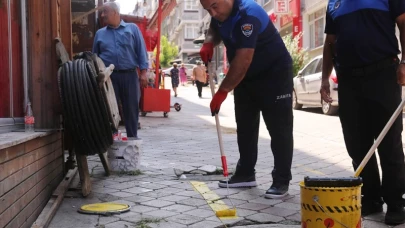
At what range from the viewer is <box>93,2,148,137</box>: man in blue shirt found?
20.4 feet

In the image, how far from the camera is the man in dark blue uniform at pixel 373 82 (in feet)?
11.8

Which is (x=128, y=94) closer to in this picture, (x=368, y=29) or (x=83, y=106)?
(x=83, y=106)

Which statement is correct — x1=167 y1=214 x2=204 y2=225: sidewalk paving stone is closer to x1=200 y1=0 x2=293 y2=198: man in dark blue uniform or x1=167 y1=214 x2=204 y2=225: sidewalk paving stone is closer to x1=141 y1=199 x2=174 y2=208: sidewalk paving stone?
x1=141 y1=199 x2=174 y2=208: sidewalk paving stone

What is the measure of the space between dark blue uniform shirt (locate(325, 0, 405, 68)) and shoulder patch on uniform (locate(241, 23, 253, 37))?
0.67 m

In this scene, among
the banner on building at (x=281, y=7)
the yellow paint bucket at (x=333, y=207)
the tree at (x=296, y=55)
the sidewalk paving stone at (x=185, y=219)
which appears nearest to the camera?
the yellow paint bucket at (x=333, y=207)

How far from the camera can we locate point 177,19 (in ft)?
269

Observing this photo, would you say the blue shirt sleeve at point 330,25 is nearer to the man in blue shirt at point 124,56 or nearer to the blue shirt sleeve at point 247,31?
the blue shirt sleeve at point 247,31

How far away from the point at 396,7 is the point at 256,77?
1342 millimetres

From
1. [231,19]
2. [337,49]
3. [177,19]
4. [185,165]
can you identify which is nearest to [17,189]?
[231,19]

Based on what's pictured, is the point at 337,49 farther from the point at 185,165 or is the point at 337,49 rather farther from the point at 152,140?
the point at 152,140

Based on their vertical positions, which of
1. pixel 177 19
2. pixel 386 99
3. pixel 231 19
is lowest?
pixel 386 99

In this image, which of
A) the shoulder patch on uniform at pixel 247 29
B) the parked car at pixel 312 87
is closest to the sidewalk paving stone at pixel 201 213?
the shoulder patch on uniform at pixel 247 29

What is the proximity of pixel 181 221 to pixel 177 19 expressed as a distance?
80.0m

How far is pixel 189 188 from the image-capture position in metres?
4.78
